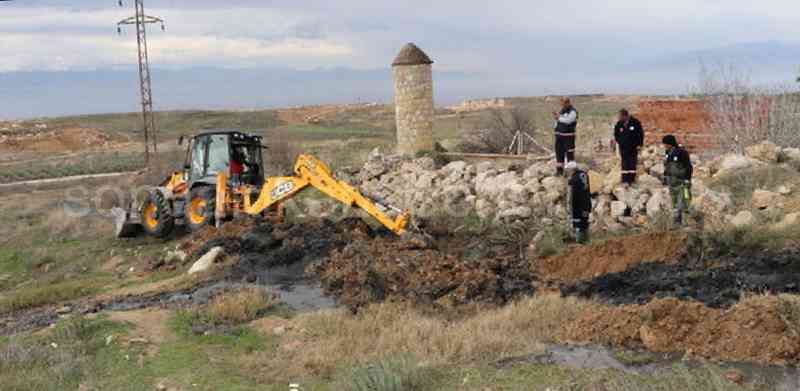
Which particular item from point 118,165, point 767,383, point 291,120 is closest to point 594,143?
point 767,383

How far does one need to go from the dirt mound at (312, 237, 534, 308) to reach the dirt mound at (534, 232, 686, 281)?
0.48m

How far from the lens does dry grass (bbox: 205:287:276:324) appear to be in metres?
10.5

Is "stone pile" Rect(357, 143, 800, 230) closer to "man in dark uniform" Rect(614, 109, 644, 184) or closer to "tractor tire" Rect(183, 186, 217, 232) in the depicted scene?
"man in dark uniform" Rect(614, 109, 644, 184)

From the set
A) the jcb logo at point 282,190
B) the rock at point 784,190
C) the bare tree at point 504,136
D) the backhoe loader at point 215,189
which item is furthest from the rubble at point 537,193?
the bare tree at point 504,136

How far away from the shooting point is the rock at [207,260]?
→ 14173 millimetres

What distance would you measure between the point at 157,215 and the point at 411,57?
7.49 meters

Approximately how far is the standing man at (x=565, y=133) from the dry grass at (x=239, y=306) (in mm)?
7188

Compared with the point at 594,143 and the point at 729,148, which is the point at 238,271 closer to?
the point at 729,148

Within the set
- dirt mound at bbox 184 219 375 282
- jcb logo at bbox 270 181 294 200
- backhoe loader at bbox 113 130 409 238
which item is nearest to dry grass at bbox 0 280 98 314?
dirt mound at bbox 184 219 375 282

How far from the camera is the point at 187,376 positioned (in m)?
8.22

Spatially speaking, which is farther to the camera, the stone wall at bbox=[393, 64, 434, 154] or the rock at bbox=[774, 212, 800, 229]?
the stone wall at bbox=[393, 64, 434, 154]

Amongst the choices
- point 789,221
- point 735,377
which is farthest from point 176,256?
point 735,377

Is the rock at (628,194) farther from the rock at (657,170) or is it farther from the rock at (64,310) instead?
the rock at (64,310)

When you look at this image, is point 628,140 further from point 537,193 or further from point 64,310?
point 64,310
